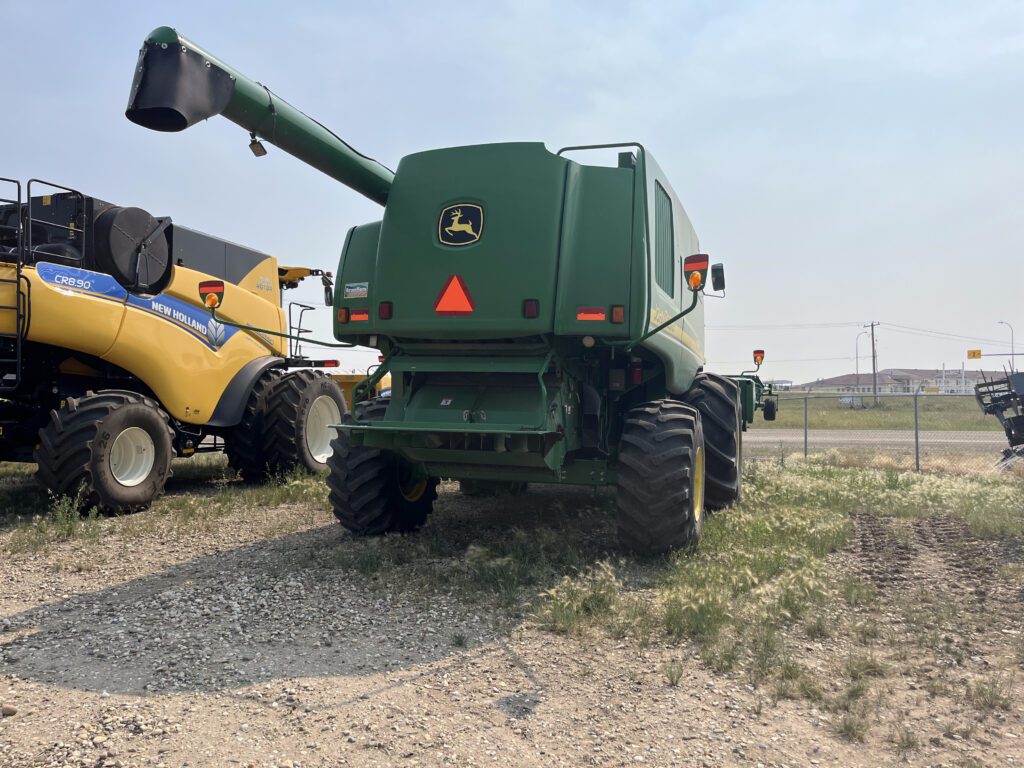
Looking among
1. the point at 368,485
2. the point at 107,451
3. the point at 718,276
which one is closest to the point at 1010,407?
the point at 718,276

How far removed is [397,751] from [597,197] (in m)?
3.90

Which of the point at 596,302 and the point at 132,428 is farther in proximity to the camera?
the point at 132,428

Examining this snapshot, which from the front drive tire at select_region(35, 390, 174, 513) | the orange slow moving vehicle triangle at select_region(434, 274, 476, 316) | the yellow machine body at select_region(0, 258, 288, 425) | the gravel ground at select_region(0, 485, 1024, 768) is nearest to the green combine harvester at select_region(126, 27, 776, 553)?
the orange slow moving vehicle triangle at select_region(434, 274, 476, 316)

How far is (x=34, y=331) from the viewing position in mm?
6918

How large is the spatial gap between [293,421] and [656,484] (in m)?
5.57

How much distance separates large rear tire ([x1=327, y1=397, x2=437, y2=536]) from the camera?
6.03 meters

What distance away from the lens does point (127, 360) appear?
7840 millimetres

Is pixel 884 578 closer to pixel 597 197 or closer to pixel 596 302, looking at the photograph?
pixel 596 302

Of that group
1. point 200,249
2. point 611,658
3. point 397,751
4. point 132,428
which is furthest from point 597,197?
point 200,249

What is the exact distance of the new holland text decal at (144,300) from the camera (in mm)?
7094

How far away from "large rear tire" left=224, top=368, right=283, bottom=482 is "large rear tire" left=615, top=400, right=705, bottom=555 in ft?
18.4

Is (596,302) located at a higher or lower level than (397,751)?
higher

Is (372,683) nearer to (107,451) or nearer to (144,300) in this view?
(107,451)

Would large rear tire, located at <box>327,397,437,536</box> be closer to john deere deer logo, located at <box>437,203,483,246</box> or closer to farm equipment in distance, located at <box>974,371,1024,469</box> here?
john deere deer logo, located at <box>437,203,483,246</box>
